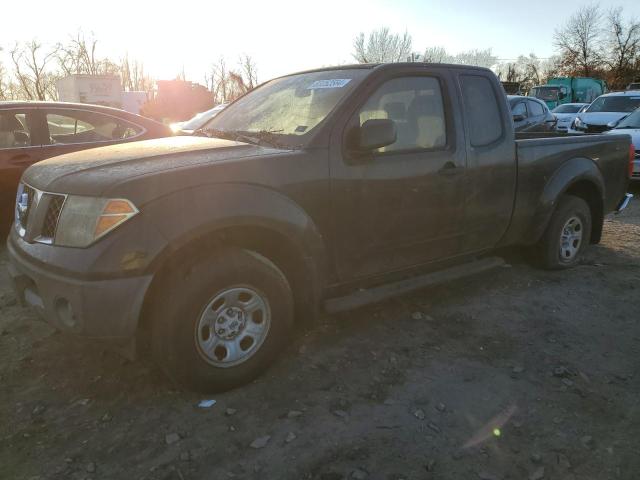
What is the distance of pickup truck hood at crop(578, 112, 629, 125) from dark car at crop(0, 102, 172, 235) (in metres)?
11.9

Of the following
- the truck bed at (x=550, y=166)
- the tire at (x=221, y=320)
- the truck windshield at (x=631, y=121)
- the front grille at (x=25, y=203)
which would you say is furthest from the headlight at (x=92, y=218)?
the truck windshield at (x=631, y=121)

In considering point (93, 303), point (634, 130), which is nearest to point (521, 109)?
point (634, 130)

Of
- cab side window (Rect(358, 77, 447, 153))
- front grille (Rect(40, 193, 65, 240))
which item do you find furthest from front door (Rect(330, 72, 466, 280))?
front grille (Rect(40, 193, 65, 240))

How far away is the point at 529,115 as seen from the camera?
40.7 ft

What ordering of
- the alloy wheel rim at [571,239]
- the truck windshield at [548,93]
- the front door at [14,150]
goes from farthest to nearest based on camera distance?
the truck windshield at [548,93]
the front door at [14,150]
the alloy wheel rim at [571,239]

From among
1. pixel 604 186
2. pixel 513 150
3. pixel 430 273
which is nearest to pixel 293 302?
pixel 430 273

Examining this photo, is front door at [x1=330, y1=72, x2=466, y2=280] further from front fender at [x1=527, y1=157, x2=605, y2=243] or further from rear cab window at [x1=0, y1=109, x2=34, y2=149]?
rear cab window at [x1=0, y1=109, x2=34, y2=149]

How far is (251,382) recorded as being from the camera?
291 cm

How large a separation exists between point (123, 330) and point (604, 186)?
4645mm

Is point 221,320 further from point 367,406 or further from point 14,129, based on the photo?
point 14,129

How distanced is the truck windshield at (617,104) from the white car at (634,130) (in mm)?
4074

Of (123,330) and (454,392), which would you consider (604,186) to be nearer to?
(454,392)

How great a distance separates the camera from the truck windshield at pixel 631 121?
9873mm

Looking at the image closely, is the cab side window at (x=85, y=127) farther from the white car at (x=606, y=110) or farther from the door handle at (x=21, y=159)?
the white car at (x=606, y=110)
